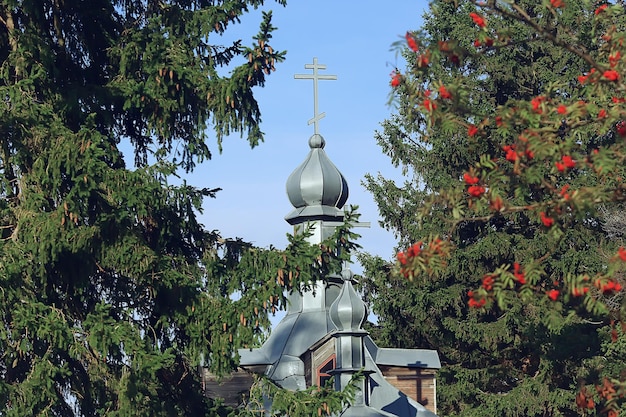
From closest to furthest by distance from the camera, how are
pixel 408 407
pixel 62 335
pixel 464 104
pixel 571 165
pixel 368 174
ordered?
pixel 571 165
pixel 464 104
pixel 62 335
pixel 408 407
pixel 368 174

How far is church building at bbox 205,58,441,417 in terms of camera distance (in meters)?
31.6

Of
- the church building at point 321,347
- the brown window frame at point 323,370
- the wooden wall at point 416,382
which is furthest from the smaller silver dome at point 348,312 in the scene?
the wooden wall at point 416,382

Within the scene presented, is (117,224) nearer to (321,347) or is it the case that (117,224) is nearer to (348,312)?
(348,312)

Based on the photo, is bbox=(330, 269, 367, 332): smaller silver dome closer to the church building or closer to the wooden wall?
the church building

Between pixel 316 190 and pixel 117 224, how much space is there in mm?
19323

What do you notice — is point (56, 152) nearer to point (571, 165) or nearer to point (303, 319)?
point (571, 165)

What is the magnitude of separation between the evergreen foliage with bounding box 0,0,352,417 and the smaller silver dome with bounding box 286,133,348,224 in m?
17.0

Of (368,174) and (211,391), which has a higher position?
(368,174)

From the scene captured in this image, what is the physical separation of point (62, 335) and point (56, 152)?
2093 mm

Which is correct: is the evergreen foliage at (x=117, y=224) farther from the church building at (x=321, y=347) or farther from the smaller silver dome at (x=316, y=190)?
the smaller silver dome at (x=316, y=190)

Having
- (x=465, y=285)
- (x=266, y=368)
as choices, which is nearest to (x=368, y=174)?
(x=465, y=285)

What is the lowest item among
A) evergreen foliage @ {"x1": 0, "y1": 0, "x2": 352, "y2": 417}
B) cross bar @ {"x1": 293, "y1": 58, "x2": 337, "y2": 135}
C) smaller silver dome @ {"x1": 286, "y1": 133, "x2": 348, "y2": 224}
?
evergreen foliage @ {"x1": 0, "y1": 0, "x2": 352, "y2": 417}

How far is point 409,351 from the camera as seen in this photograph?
Answer: 1326 inches

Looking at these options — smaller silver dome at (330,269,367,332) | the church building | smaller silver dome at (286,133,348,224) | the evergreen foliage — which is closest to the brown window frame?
the church building
